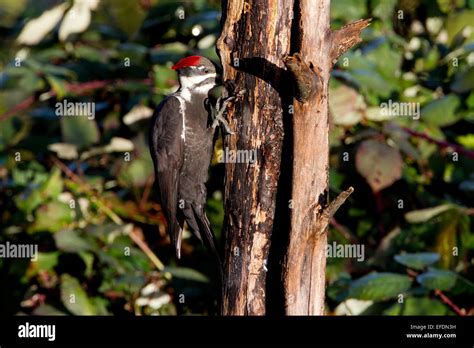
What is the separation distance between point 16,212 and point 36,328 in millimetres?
1180

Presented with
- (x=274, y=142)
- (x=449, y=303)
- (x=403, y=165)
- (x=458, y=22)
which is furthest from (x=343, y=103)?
(x=274, y=142)

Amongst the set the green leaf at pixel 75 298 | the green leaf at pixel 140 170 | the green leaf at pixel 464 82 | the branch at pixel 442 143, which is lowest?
the green leaf at pixel 75 298

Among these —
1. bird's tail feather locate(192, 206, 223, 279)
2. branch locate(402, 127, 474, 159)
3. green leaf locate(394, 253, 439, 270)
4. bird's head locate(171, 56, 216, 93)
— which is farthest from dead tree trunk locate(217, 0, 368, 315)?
branch locate(402, 127, 474, 159)

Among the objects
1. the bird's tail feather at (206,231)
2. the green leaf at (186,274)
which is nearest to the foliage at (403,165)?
the green leaf at (186,274)

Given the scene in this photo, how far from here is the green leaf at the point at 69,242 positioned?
5.39m

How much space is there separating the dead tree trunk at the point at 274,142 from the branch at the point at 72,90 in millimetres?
2517

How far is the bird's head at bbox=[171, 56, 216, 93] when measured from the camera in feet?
14.1

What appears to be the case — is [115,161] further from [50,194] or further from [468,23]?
[468,23]

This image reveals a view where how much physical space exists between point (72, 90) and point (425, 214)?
2.52 metres

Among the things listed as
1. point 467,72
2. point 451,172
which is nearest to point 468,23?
point 467,72

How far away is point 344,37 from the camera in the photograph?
3.51 m

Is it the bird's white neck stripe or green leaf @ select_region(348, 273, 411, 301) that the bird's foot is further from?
green leaf @ select_region(348, 273, 411, 301)

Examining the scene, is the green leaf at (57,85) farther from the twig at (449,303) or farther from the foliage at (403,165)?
the twig at (449,303)

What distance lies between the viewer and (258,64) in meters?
3.53
